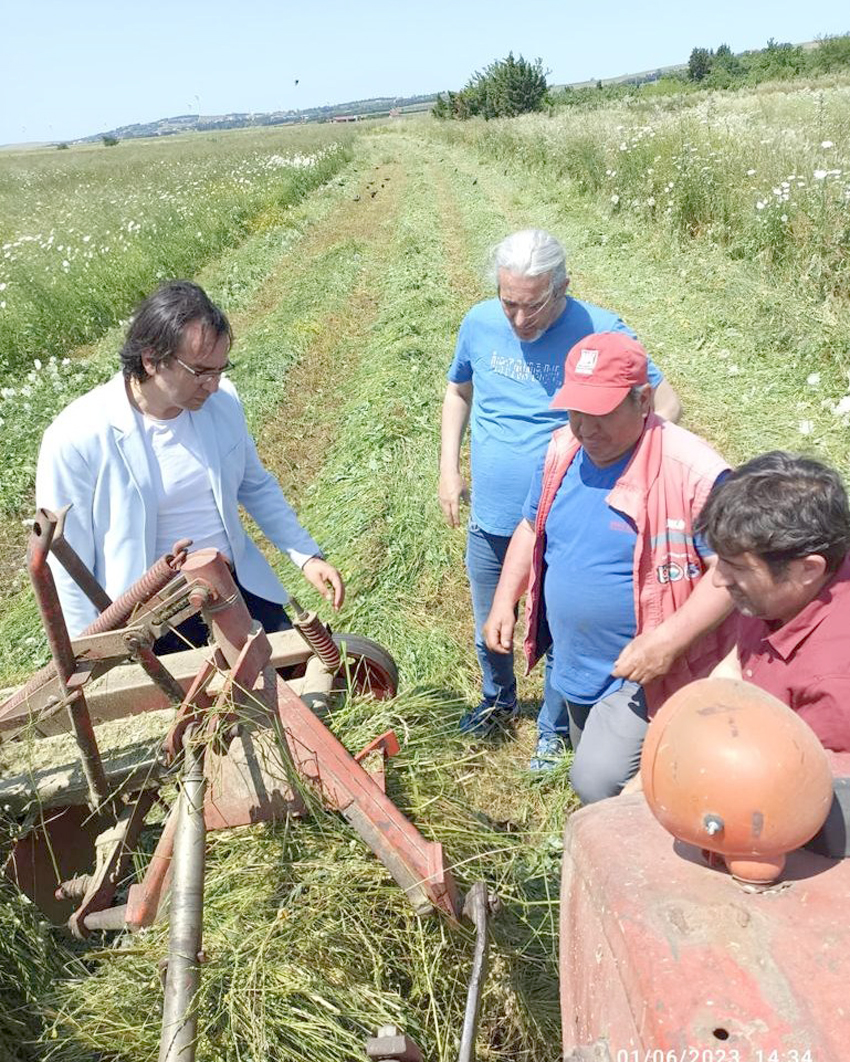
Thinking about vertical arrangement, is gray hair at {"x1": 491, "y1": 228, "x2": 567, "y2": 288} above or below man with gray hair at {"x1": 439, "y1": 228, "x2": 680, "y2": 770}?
above

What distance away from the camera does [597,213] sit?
46.4 feet

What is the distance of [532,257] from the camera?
2885mm

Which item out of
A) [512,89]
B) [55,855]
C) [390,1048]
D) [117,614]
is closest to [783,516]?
[390,1048]

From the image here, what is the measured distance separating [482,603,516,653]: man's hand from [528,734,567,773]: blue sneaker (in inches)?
25.4

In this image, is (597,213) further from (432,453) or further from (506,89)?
(506,89)

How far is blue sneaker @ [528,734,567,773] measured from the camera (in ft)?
11.3

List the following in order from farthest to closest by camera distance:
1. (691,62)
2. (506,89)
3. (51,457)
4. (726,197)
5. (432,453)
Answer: (691,62) → (506,89) → (726,197) → (432,453) → (51,457)

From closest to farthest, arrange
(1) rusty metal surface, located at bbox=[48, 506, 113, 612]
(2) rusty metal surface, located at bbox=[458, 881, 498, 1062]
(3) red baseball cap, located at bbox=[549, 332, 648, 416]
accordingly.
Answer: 1. (2) rusty metal surface, located at bbox=[458, 881, 498, 1062]
2. (1) rusty metal surface, located at bbox=[48, 506, 113, 612]
3. (3) red baseball cap, located at bbox=[549, 332, 648, 416]

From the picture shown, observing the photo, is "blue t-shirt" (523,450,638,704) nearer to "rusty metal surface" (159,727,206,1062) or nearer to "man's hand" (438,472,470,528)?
"man's hand" (438,472,470,528)

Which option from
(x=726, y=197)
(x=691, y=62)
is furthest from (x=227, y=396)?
(x=691, y=62)

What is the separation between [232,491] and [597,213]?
12.8 meters

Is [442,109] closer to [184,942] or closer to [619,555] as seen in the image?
[619,555]

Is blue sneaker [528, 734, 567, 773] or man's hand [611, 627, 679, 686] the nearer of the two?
man's hand [611, 627, 679, 686]

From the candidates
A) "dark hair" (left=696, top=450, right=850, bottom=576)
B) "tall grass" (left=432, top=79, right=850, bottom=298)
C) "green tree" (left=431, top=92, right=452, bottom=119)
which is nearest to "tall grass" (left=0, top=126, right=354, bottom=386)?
"tall grass" (left=432, top=79, right=850, bottom=298)
